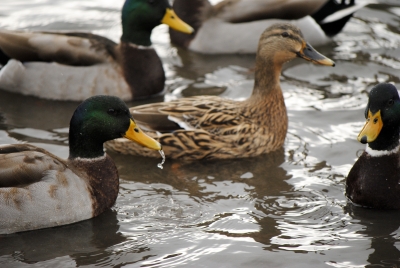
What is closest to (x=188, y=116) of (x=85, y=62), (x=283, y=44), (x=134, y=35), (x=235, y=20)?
(x=283, y=44)

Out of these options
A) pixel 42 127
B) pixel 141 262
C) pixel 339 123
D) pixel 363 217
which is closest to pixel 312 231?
pixel 363 217

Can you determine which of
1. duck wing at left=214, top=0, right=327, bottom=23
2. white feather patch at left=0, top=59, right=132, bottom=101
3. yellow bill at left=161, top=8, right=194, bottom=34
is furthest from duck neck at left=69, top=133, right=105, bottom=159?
duck wing at left=214, top=0, right=327, bottom=23

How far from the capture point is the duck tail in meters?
11.4

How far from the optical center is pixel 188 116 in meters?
7.99

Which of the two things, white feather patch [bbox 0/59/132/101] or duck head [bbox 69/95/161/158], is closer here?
duck head [bbox 69/95/161/158]

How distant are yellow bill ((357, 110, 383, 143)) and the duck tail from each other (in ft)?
16.3

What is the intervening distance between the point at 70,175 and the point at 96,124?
546 mm

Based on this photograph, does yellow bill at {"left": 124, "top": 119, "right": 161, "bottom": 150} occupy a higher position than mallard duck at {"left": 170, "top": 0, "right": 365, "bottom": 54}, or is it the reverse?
mallard duck at {"left": 170, "top": 0, "right": 365, "bottom": 54}

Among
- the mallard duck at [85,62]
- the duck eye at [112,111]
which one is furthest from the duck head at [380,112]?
the mallard duck at [85,62]

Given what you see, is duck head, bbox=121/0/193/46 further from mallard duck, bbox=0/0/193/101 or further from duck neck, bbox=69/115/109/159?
duck neck, bbox=69/115/109/159

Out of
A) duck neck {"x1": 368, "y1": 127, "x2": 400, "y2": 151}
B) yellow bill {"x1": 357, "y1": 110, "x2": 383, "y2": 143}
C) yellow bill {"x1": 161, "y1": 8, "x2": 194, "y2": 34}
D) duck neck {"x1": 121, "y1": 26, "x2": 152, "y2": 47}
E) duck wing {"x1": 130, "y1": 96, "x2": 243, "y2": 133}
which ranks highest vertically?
yellow bill {"x1": 161, "y1": 8, "x2": 194, "y2": 34}

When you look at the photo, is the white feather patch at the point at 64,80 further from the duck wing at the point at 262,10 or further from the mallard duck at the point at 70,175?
the mallard duck at the point at 70,175

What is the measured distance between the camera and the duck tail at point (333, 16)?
1142cm

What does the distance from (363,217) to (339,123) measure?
2.31 m
